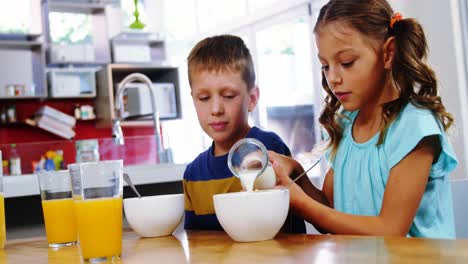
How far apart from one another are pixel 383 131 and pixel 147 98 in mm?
4816

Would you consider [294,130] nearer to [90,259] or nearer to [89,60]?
[89,60]

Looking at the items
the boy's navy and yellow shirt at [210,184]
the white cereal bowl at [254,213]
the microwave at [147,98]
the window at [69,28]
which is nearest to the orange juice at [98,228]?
the white cereal bowl at [254,213]

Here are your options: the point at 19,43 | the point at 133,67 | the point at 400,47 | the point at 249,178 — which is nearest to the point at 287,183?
the point at 249,178

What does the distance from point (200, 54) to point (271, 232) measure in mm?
739

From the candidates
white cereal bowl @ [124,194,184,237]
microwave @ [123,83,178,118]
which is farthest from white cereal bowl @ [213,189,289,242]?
microwave @ [123,83,178,118]

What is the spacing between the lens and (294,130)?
5863mm

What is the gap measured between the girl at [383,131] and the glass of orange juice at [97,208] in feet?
1.05

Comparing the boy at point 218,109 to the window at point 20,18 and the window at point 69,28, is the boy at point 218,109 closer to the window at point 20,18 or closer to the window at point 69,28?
the window at point 20,18

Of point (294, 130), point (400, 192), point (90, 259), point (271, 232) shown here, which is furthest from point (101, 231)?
point (294, 130)

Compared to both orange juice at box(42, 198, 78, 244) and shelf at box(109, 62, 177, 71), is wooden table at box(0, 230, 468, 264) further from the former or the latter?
shelf at box(109, 62, 177, 71)

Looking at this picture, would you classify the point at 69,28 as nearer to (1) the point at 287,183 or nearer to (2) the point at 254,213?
(1) the point at 287,183

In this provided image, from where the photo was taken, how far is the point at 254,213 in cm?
90

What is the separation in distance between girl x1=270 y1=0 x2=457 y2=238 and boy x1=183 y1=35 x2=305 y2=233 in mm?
250

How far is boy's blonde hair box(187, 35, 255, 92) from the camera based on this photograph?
1511mm
